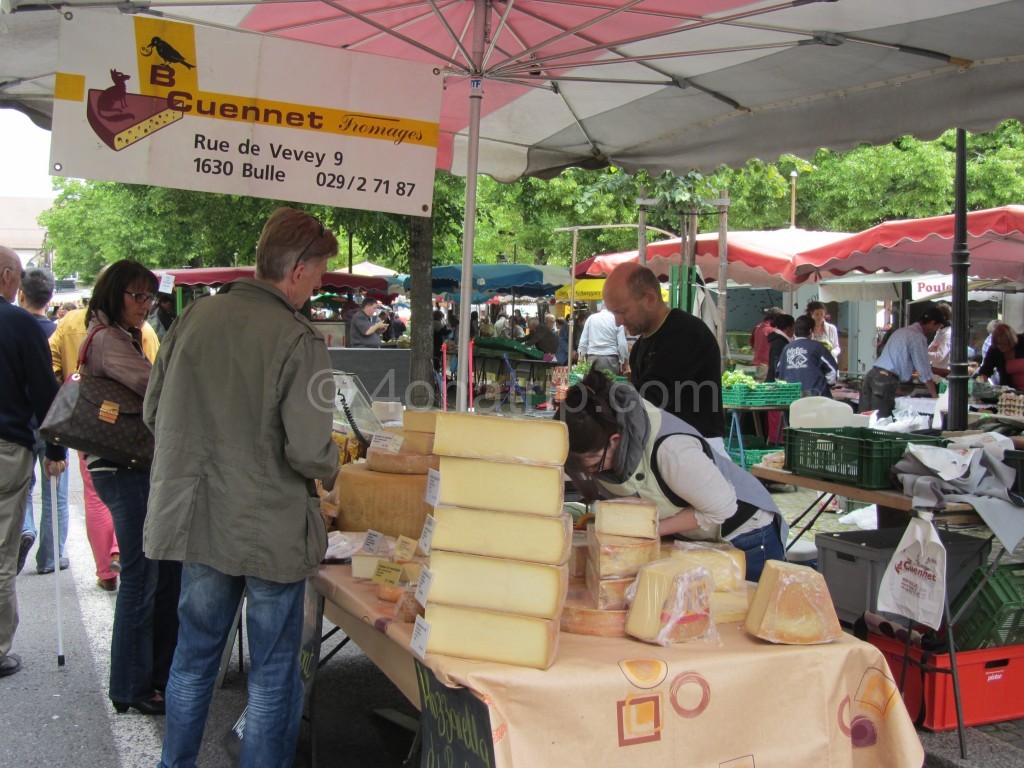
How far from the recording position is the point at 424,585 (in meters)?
2.16

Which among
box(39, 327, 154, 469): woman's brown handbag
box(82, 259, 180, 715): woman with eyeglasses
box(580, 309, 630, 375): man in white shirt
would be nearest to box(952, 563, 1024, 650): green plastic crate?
box(82, 259, 180, 715): woman with eyeglasses

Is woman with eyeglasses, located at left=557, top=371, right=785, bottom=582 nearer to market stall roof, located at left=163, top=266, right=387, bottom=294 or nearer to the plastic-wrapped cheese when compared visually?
the plastic-wrapped cheese

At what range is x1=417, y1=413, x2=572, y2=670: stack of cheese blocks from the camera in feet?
6.82

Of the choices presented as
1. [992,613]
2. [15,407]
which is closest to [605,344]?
[992,613]

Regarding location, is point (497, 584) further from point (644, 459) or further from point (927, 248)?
point (927, 248)

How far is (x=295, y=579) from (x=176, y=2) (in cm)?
242

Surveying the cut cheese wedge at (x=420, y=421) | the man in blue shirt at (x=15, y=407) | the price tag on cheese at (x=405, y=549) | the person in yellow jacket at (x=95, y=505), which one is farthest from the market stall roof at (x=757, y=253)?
the price tag on cheese at (x=405, y=549)

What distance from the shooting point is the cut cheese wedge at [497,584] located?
2080 mm

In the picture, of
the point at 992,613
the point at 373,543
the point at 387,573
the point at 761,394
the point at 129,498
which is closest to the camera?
the point at 387,573

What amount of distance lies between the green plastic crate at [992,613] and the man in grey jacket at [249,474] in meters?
2.86

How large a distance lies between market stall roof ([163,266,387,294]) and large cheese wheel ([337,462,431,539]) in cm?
1113

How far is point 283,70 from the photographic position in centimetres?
360

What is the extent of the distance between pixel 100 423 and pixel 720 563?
2.45 metres

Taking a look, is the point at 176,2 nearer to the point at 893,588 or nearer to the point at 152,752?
the point at 152,752
